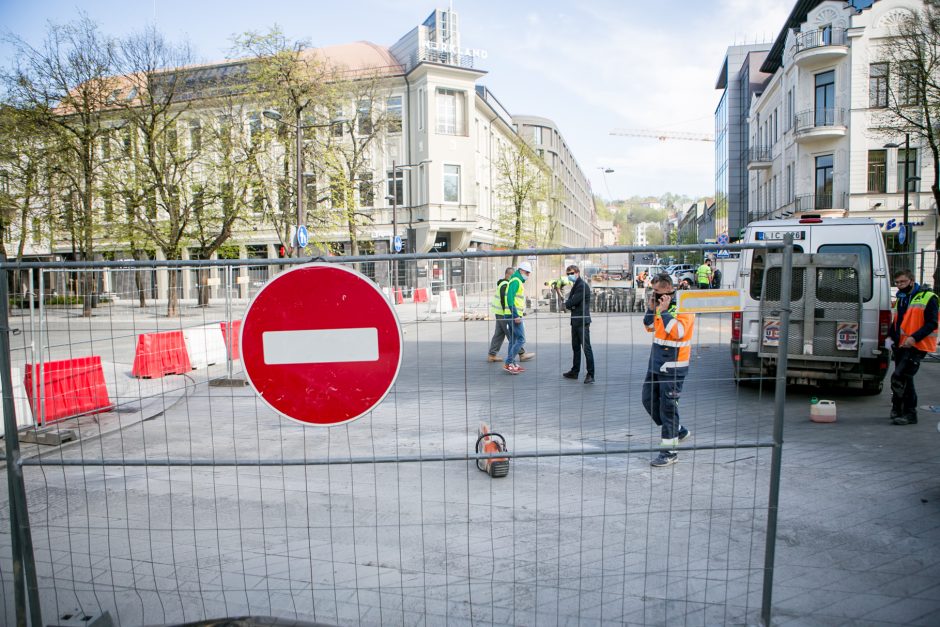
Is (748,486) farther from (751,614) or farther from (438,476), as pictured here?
(438,476)

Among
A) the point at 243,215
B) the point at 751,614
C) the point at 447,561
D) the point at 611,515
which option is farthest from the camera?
the point at 243,215

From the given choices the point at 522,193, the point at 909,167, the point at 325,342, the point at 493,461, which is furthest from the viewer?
the point at 522,193

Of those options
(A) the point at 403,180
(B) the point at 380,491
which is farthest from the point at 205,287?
(A) the point at 403,180

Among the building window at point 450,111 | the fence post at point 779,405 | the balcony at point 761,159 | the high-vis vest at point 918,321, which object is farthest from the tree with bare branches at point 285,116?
the balcony at point 761,159

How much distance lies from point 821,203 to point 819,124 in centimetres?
419

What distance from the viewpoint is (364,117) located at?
35.2 meters

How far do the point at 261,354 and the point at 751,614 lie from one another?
290 centimetres

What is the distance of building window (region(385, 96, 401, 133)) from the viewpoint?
36.0m

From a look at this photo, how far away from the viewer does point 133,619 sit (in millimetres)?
3600

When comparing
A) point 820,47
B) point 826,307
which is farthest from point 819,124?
point 826,307

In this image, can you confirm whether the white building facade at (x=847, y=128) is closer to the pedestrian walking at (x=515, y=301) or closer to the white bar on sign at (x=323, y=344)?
the pedestrian walking at (x=515, y=301)

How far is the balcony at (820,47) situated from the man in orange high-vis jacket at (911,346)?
31.5 meters

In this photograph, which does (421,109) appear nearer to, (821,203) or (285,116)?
(285,116)

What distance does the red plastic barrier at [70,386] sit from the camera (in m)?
7.51
